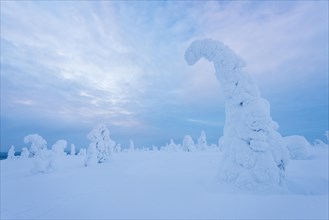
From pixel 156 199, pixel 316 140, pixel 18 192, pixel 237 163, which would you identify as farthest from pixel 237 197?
pixel 316 140

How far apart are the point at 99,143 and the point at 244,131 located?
20.7 meters

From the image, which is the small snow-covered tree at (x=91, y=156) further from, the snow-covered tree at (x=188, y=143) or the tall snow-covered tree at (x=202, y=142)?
the tall snow-covered tree at (x=202, y=142)

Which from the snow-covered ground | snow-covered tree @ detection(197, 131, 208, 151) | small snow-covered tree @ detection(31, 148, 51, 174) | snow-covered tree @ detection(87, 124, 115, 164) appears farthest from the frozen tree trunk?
snow-covered tree @ detection(197, 131, 208, 151)

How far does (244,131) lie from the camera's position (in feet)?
35.1

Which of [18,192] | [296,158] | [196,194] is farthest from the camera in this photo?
[296,158]

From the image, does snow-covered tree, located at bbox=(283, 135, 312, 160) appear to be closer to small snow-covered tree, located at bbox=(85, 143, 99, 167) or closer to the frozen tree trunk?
the frozen tree trunk

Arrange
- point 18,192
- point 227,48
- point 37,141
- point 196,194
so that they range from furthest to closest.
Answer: point 37,141, point 18,192, point 227,48, point 196,194

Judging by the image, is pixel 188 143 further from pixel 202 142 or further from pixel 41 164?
pixel 41 164

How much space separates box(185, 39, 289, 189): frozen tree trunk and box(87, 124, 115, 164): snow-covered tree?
19162 mm

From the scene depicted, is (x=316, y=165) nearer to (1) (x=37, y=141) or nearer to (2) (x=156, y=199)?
(2) (x=156, y=199)

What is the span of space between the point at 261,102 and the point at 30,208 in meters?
11.2

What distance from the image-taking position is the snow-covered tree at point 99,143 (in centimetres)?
2714

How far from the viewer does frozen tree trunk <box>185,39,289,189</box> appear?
9.98 m

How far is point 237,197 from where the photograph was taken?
856 cm
